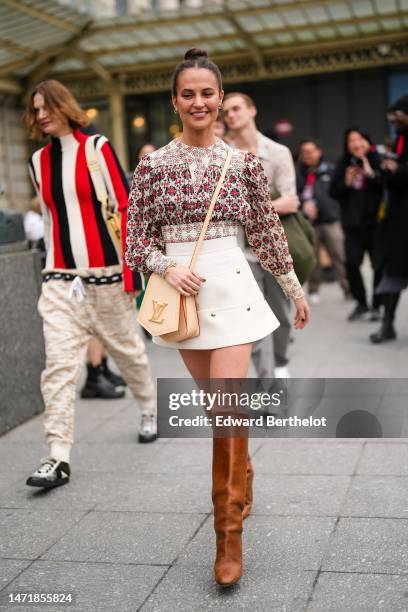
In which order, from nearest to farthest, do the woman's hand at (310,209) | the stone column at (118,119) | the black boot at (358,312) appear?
1. the black boot at (358,312)
2. the woman's hand at (310,209)
3. the stone column at (118,119)

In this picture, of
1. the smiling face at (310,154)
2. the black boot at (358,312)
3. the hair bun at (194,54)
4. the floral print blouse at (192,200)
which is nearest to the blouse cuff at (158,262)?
the floral print blouse at (192,200)

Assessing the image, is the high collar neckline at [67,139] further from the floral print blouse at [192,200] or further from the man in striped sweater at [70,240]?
the floral print blouse at [192,200]

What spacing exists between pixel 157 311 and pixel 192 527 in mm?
1082

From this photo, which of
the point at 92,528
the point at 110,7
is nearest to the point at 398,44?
the point at 110,7

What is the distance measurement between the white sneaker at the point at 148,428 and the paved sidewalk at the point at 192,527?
69 mm

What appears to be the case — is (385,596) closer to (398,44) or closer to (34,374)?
(34,374)

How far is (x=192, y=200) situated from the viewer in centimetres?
311

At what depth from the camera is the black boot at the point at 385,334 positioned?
769 cm

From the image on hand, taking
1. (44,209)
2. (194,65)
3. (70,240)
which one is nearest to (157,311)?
(194,65)

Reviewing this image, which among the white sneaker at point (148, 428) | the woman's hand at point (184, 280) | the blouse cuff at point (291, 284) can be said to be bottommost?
the white sneaker at point (148, 428)

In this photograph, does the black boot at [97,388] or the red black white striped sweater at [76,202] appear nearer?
the red black white striped sweater at [76,202]

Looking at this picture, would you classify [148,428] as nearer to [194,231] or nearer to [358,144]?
[194,231]

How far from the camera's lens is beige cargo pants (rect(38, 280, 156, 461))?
442cm

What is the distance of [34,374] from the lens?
5859 mm
